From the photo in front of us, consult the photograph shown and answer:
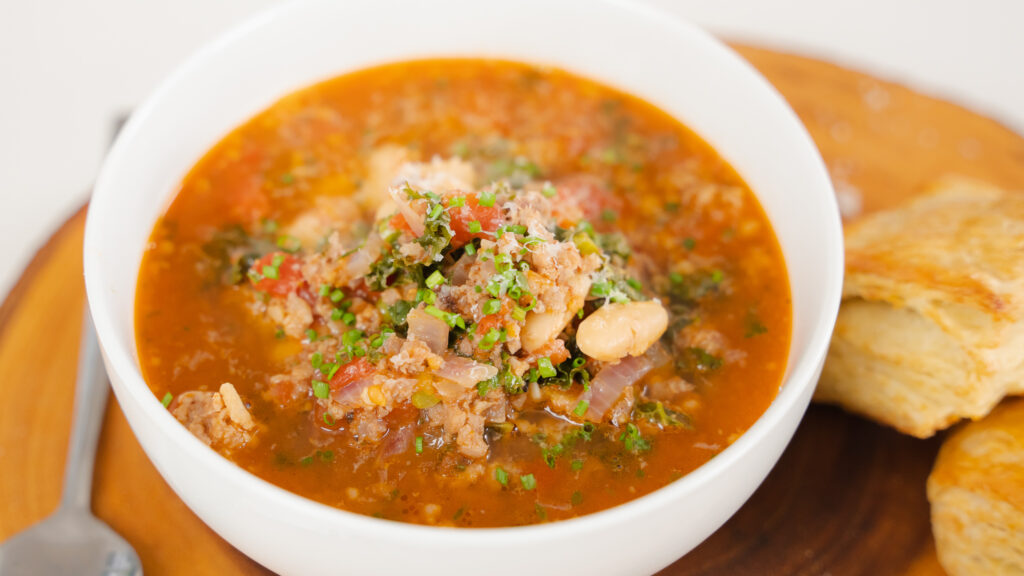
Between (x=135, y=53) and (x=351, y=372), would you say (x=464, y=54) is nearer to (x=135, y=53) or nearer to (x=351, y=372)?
(x=351, y=372)

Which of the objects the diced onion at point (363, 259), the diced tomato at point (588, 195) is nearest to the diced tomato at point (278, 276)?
the diced onion at point (363, 259)

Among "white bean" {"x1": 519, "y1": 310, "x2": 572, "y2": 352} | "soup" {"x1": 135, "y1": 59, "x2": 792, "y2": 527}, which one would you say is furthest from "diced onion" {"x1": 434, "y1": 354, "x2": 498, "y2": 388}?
"white bean" {"x1": 519, "y1": 310, "x2": 572, "y2": 352}

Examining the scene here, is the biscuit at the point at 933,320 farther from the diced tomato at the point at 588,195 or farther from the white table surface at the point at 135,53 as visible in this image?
the white table surface at the point at 135,53

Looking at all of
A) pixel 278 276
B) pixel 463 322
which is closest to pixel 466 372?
pixel 463 322

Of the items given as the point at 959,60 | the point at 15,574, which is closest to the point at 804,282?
the point at 15,574

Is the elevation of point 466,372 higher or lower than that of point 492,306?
lower

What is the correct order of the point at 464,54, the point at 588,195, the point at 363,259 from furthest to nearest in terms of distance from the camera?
the point at 464,54 → the point at 588,195 → the point at 363,259
